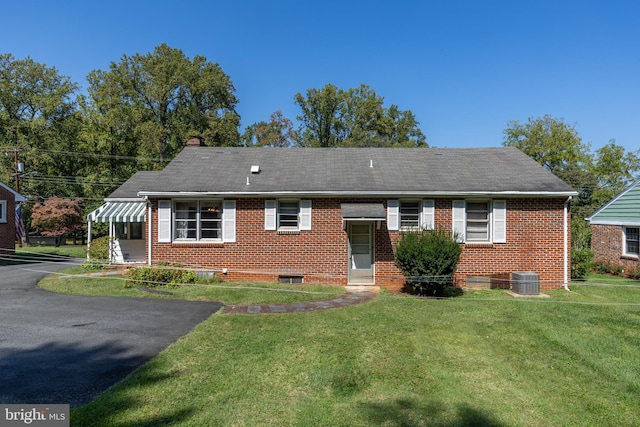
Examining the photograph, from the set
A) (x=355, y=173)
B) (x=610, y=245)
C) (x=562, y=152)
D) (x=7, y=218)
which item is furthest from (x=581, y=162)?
(x=7, y=218)

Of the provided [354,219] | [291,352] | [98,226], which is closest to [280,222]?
[354,219]

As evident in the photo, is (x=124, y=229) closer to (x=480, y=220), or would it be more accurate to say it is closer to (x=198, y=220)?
(x=198, y=220)

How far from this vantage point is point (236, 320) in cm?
794

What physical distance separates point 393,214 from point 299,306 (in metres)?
5.06

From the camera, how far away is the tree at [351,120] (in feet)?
137

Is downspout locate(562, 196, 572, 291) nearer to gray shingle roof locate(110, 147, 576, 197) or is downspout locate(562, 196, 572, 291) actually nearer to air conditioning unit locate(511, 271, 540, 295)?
gray shingle roof locate(110, 147, 576, 197)

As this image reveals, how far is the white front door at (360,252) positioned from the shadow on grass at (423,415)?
8.29 meters

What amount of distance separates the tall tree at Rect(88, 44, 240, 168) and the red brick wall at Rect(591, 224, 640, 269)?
29833mm

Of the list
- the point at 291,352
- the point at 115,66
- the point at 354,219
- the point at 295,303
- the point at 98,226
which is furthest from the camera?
the point at 115,66

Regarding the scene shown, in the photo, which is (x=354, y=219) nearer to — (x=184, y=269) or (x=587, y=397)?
(x=184, y=269)

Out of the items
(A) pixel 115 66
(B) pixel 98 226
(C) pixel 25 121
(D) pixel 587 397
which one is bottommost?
A: (D) pixel 587 397

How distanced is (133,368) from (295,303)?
4809 mm

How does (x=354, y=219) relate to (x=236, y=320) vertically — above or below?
above

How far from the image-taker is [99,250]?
16.3m
